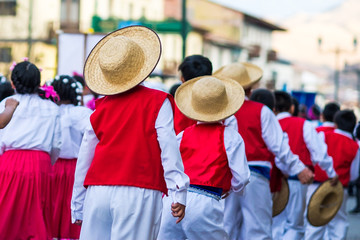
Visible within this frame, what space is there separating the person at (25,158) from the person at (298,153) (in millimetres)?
3374

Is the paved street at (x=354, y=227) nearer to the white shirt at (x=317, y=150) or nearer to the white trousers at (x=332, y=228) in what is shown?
the white trousers at (x=332, y=228)

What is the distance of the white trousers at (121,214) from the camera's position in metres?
5.01

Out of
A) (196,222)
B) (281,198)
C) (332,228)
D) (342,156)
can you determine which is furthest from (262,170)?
(332,228)

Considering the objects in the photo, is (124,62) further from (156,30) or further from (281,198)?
(156,30)

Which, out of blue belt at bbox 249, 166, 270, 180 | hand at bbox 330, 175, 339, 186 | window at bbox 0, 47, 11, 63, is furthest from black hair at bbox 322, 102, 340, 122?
window at bbox 0, 47, 11, 63

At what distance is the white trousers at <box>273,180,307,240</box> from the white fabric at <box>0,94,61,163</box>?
12.7 feet

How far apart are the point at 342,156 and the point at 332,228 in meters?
1.17

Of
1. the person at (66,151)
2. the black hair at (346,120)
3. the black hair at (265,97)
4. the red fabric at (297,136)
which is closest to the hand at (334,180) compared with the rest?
the red fabric at (297,136)

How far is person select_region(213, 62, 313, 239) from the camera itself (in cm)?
782

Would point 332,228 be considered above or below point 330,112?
below

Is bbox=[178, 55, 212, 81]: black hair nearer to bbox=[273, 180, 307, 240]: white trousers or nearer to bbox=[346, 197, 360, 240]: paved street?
bbox=[273, 180, 307, 240]: white trousers

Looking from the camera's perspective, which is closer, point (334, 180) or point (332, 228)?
point (334, 180)

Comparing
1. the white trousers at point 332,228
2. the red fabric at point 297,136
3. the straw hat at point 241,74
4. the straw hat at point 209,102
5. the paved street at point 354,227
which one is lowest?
the paved street at point 354,227

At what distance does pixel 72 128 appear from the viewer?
28.5 feet
